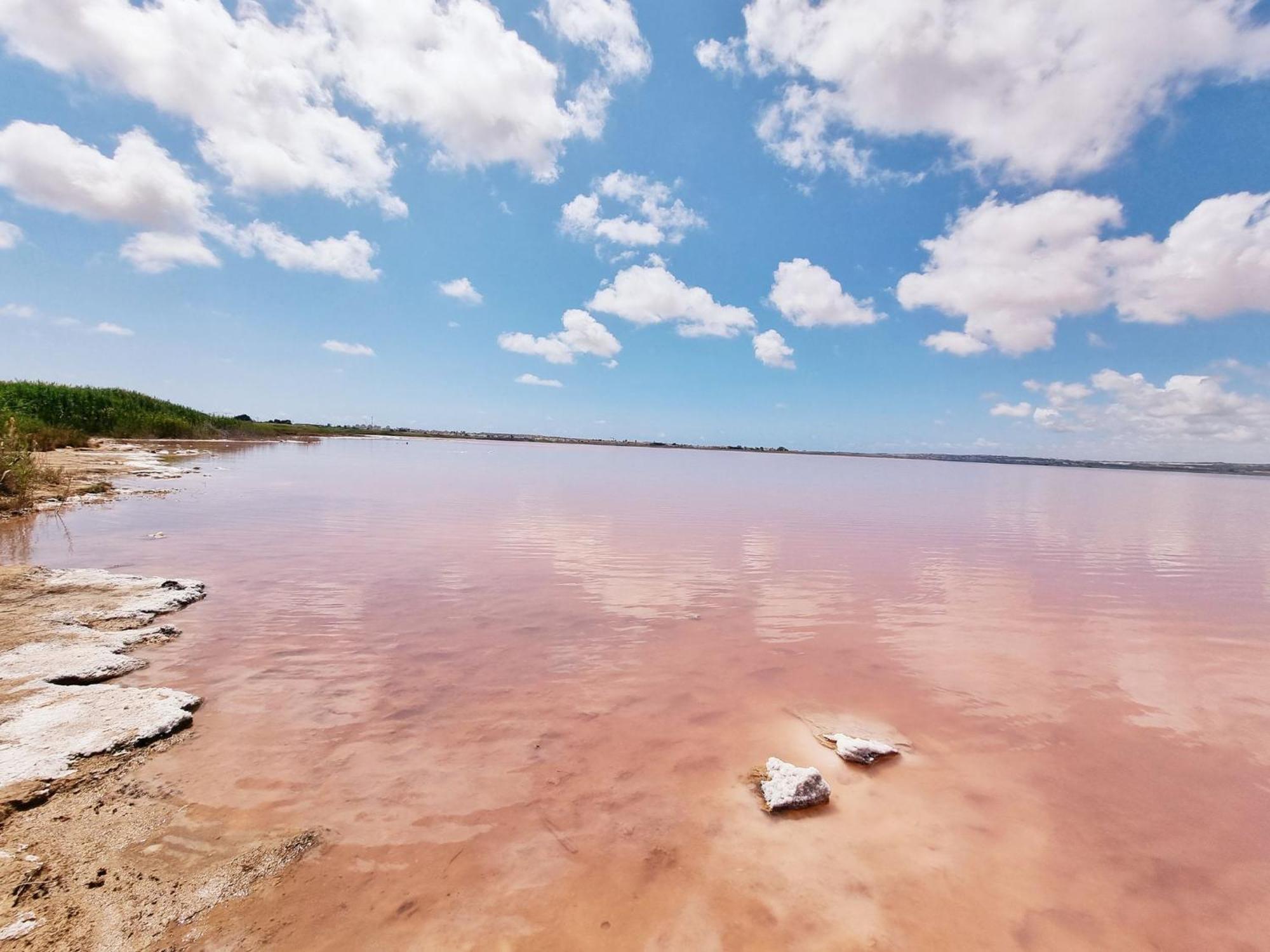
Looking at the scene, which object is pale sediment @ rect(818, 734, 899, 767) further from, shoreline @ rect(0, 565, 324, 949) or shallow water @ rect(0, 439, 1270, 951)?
shoreline @ rect(0, 565, 324, 949)

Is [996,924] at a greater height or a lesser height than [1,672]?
lesser

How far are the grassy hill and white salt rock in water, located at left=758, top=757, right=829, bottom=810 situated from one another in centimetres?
2865

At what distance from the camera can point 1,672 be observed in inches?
197

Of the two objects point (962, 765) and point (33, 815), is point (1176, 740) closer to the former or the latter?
point (962, 765)

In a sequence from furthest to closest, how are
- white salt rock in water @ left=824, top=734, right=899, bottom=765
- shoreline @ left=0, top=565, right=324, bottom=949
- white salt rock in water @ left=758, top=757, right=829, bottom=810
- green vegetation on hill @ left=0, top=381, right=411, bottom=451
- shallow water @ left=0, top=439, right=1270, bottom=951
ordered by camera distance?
1. green vegetation on hill @ left=0, top=381, right=411, bottom=451
2. white salt rock in water @ left=824, top=734, right=899, bottom=765
3. white salt rock in water @ left=758, top=757, right=829, bottom=810
4. shallow water @ left=0, top=439, right=1270, bottom=951
5. shoreline @ left=0, top=565, right=324, bottom=949

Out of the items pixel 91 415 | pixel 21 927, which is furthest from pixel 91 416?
pixel 21 927

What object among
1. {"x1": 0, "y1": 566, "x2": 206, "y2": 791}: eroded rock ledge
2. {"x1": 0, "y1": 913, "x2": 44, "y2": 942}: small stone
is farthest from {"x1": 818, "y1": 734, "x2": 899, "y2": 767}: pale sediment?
{"x1": 0, "y1": 566, "x2": 206, "y2": 791}: eroded rock ledge

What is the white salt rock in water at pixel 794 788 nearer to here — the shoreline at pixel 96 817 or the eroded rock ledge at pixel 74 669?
the shoreline at pixel 96 817

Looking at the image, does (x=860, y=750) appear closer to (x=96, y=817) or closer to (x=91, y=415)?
(x=96, y=817)

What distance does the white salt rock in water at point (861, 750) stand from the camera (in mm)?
4711

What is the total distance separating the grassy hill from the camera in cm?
2944

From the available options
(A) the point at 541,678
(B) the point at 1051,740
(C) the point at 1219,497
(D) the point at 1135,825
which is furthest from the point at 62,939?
(C) the point at 1219,497

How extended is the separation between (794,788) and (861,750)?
40.0 inches

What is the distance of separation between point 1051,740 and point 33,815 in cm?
816
